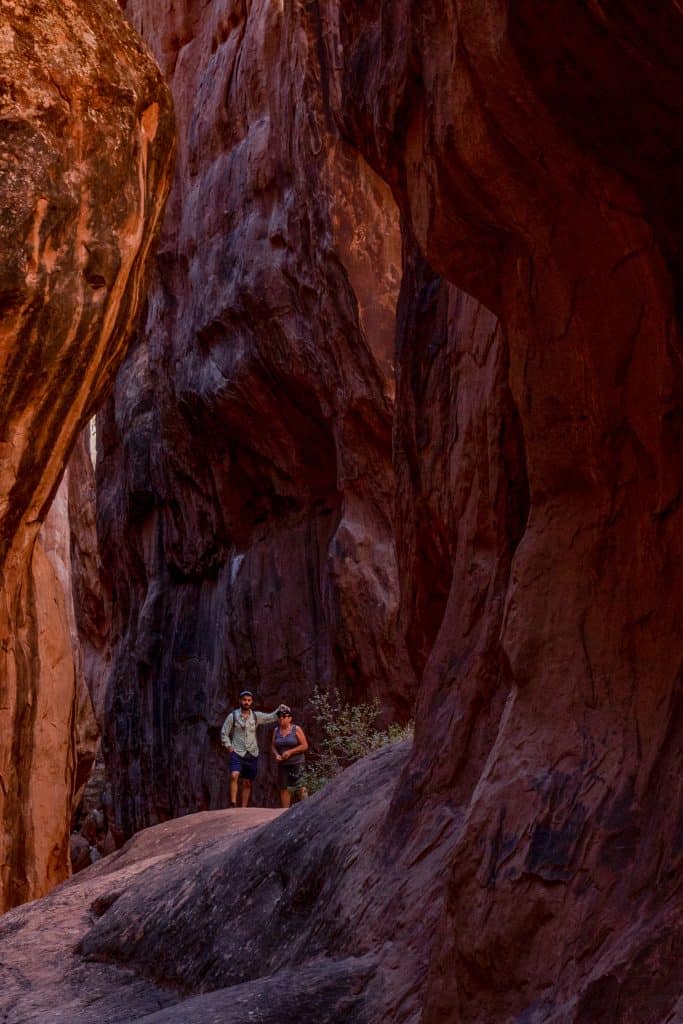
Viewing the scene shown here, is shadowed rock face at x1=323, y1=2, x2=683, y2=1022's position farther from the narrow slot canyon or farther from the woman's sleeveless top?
the woman's sleeveless top

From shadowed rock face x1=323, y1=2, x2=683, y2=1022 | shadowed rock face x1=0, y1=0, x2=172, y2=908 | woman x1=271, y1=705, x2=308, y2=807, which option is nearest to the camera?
shadowed rock face x1=323, y1=2, x2=683, y2=1022

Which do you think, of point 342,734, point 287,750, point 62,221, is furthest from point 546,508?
point 342,734

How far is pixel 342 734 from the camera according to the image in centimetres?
1723

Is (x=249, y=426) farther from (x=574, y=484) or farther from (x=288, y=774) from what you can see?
(x=574, y=484)

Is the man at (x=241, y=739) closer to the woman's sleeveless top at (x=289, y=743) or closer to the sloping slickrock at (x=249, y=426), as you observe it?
the woman's sleeveless top at (x=289, y=743)

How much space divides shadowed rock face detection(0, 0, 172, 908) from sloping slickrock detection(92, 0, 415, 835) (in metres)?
7.68

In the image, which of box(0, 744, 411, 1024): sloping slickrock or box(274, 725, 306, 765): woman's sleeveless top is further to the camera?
box(274, 725, 306, 765): woman's sleeveless top

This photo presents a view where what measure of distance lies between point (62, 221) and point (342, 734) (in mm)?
9331

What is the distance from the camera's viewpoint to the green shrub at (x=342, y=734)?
51.1 feet

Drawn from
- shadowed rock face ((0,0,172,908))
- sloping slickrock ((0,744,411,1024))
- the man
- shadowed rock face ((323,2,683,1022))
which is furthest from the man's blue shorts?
shadowed rock face ((323,2,683,1022))

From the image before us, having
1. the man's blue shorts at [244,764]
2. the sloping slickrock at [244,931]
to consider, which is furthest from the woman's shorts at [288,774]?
the sloping slickrock at [244,931]

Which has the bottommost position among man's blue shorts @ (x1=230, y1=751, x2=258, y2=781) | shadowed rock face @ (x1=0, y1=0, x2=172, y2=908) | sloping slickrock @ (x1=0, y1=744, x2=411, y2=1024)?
sloping slickrock @ (x1=0, y1=744, x2=411, y2=1024)

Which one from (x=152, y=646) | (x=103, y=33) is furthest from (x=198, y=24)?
(x=103, y=33)

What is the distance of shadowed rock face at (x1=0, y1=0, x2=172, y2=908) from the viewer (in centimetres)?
980
